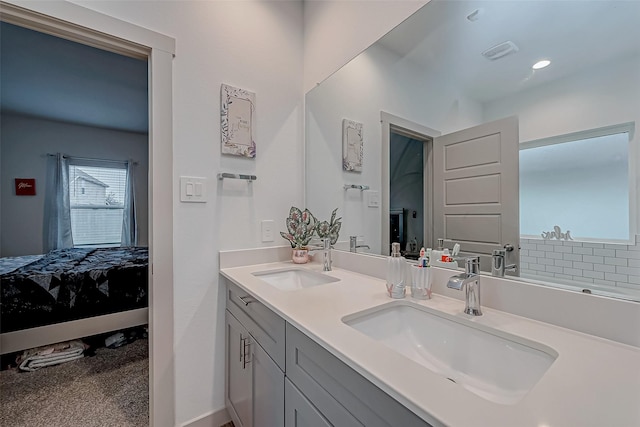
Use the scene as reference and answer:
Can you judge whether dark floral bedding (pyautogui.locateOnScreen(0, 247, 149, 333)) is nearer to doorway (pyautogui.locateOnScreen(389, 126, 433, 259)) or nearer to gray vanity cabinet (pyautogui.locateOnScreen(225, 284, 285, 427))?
gray vanity cabinet (pyautogui.locateOnScreen(225, 284, 285, 427))

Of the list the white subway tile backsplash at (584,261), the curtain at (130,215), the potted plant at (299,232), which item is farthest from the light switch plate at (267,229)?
the curtain at (130,215)

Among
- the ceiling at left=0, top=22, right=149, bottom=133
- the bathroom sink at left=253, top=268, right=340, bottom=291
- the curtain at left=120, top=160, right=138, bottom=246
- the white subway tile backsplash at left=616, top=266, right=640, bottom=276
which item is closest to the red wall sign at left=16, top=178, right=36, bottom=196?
the ceiling at left=0, top=22, right=149, bottom=133

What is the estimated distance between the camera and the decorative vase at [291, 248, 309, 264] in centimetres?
160

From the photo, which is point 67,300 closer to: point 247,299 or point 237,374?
point 237,374

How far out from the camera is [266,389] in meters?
0.97

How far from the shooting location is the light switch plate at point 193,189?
4.45 feet

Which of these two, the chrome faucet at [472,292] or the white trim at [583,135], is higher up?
the white trim at [583,135]

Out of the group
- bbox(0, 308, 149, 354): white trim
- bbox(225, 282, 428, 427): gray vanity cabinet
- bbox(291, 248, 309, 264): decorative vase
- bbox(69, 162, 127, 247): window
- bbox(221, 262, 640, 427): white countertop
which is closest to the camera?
bbox(221, 262, 640, 427): white countertop

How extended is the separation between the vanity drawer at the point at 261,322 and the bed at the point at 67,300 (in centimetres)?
152

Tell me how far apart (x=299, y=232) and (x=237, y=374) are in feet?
2.59

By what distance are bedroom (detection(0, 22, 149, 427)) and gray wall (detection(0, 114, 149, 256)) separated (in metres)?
0.01

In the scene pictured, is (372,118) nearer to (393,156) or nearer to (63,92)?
(393,156)

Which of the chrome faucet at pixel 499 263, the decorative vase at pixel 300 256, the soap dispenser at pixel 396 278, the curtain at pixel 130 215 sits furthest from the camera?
the curtain at pixel 130 215

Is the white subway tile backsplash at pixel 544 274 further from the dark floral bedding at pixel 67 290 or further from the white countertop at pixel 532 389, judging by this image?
the dark floral bedding at pixel 67 290
